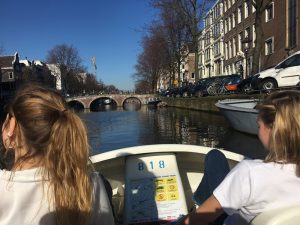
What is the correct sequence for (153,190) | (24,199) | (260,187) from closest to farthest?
(24,199), (260,187), (153,190)

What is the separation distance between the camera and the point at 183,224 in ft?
6.16

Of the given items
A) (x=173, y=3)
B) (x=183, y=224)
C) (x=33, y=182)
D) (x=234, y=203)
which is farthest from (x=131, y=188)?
(x=173, y=3)

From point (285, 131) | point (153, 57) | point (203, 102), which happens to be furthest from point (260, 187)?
point (153, 57)

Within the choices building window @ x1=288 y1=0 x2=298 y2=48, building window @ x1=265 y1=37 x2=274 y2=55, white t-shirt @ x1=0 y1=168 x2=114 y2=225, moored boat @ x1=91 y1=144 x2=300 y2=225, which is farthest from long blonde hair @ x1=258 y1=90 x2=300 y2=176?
building window @ x1=265 y1=37 x2=274 y2=55

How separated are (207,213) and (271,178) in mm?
322

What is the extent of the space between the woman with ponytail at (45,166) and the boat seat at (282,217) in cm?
64

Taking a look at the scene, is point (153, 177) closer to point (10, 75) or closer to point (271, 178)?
point (271, 178)

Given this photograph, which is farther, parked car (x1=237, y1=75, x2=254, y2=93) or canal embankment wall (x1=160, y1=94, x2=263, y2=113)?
canal embankment wall (x1=160, y1=94, x2=263, y2=113)

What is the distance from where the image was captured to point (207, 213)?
174cm

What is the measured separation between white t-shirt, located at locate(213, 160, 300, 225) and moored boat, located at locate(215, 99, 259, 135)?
818 centimetres

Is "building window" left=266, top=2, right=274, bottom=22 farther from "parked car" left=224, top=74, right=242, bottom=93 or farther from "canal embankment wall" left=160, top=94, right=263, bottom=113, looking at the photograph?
"canal embankment wall" left=160, top=94, right=263, bottom=113

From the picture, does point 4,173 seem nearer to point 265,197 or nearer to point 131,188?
point 265,197

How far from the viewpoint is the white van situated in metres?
13.2

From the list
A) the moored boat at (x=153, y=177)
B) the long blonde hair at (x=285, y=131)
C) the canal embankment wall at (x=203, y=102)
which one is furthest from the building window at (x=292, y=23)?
the long blonde hair at (x=285, y=131)
